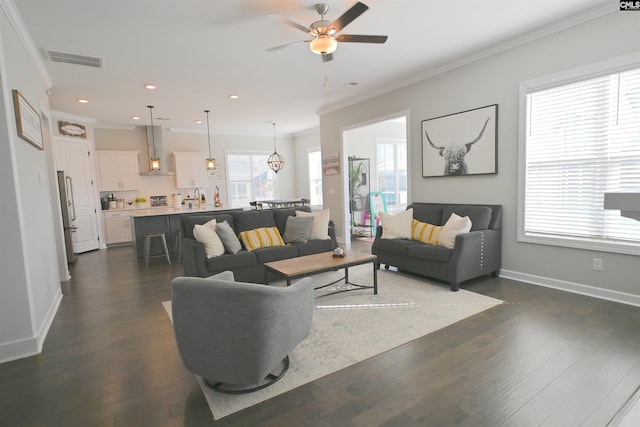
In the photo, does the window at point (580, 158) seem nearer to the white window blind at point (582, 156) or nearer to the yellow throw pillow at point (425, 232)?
the white window blind at point (582, 156)

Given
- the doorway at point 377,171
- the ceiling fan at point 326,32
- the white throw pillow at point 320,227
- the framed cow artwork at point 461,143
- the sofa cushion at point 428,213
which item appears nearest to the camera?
the ceiling fan at point 326,32

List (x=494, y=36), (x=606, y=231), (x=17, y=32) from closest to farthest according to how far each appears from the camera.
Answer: (x=17, y=32) → (x=606, y=231) → (x=494, y=36)

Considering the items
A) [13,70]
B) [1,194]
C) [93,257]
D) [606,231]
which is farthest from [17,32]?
[606,231]

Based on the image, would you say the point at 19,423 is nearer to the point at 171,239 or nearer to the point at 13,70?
the point at 13,70

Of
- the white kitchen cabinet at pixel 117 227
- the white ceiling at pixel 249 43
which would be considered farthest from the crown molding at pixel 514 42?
the white kitchen cabinet at pixel 117 227

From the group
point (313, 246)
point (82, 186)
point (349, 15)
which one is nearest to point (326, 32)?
point (349, 15)

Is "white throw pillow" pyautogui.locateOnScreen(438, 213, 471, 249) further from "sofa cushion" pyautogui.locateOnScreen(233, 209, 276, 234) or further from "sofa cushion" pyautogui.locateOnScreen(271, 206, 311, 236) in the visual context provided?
"sofa cushion" pyautogui.locateOnScreen(233, 209, 276, 234)

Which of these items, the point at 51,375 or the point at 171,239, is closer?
the point at 51,375

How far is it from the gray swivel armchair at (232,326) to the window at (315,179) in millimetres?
7722

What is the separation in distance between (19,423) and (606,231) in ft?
16.2

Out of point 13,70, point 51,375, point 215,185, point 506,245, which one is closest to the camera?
point 51,375

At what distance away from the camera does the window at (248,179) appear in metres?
9.41

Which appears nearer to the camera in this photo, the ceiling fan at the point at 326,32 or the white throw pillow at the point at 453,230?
the ceiling fan at the point at 326,32

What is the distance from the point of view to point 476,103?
4.22 meters
